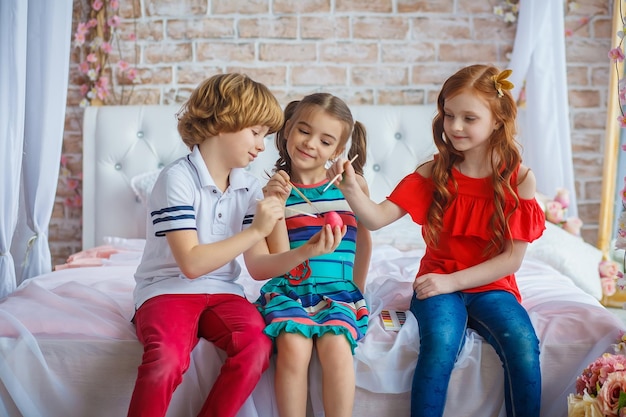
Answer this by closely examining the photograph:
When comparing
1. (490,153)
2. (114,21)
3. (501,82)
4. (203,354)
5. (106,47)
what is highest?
(114,21)

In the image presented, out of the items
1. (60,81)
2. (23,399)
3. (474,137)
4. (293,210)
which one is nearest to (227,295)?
(293,210)

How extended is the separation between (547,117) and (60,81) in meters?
1.97

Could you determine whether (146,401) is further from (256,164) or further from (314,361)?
(256,164)

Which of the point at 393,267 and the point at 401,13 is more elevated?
the point at 401,13

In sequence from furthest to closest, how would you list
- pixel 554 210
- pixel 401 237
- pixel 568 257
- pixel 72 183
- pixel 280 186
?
1. pixel 72 183
2. pixel 554 210
3. pixel 401 237
4. pixel 568 257
5. pixel 280 186

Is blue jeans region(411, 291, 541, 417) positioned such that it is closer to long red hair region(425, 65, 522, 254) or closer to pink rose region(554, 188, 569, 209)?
long red hair region(425, 65, 522, 254)

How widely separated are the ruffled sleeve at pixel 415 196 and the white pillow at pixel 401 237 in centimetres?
88

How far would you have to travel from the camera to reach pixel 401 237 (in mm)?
2852

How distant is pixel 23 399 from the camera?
169 cm

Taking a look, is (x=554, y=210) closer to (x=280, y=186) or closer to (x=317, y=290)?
(x=317, y=290)

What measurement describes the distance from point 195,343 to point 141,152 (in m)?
1.62

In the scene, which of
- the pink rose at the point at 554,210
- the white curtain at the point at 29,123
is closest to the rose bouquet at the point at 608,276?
the pink rose at the point at 554,210

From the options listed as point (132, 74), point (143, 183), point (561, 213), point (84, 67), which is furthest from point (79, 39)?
point (561, 213)

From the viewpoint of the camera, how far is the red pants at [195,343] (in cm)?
152
